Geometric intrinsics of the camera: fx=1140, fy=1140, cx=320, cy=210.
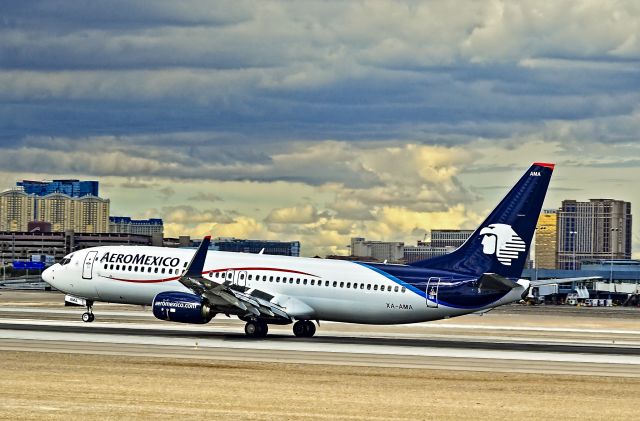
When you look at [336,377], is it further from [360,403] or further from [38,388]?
[38,388]

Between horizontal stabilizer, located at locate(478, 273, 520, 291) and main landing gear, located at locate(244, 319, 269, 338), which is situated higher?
horizontal stabilizer, located at locate(478, 273, 520, 291)

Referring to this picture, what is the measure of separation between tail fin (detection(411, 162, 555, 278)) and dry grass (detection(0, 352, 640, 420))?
18.7m

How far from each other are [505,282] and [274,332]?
16169mm

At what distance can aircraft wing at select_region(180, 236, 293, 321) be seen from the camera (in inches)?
2518

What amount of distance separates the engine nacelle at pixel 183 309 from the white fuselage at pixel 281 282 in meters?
4.29

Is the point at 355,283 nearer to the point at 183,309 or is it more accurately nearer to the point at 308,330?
the point at 308,330

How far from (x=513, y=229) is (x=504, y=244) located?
3.29 ft

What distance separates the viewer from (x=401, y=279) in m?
66.0

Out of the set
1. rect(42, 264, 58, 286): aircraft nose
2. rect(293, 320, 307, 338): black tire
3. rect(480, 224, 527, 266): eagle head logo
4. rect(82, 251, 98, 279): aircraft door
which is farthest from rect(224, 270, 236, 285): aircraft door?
rect(480, 224, 527, 266): eagle head logo

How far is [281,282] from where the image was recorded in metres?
68.2

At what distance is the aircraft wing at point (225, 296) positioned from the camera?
6397 cm

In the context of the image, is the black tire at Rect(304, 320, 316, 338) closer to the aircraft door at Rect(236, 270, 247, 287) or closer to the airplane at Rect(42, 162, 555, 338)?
the airplane at Rect(42, 162, 555, 338)

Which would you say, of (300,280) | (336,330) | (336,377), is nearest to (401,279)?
(300,280)

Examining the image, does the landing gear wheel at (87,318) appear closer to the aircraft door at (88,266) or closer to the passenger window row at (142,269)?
the aircraft door at (88,266)
